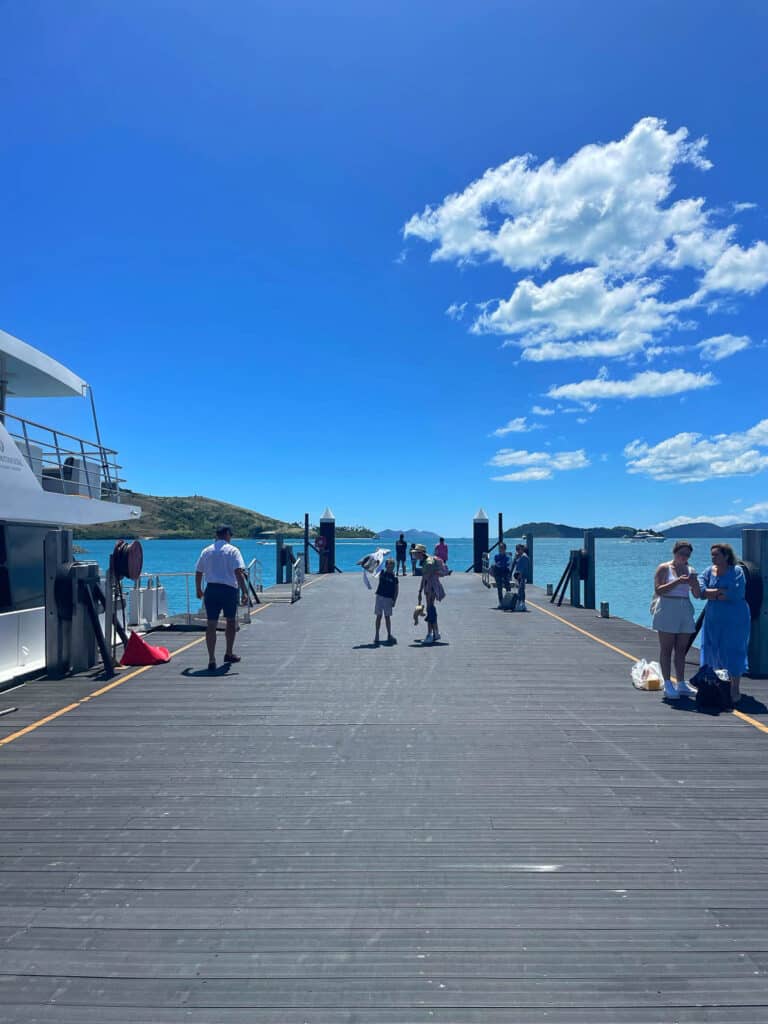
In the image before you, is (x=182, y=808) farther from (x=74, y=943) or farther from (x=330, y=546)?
(x=330, y=546)

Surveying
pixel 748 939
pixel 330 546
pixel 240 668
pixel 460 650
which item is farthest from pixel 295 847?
pixel 330 546

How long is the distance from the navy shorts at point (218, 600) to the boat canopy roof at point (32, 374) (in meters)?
6.05

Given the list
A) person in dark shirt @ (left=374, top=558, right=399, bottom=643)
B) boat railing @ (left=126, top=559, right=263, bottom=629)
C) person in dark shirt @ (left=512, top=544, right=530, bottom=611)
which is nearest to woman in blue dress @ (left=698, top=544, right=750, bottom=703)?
person in dark shirt @ (left=374, top=558, right=399, bottom=643)

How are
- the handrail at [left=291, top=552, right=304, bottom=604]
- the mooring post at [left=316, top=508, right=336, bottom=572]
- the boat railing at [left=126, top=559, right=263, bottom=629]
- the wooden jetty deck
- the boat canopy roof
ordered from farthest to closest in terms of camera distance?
the mooring post at [left=316, top=508, right=336, bottom=572] → the handrail at [left=291, top=552, right=304, bottom=604] → the boat railing at [left=126, top=559, right=263, bottom=629] → the boat canopy roof → the wooden jetty deck

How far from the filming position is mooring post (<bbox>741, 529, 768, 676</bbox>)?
820cm

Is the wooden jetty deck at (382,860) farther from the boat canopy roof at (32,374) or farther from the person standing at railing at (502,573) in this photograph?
the person standing at railing at (502,573)

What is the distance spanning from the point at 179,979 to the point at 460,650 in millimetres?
8277

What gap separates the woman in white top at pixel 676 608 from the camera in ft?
24.8

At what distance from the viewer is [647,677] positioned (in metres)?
8.29

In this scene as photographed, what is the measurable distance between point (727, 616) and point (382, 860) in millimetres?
4810

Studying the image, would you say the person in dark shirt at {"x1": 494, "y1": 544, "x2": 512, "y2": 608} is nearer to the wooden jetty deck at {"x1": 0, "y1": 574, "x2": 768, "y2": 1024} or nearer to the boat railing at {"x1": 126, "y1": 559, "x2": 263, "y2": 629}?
the boat railing at {"x1": 126, "y1": 559, "x2": 263, "y2": 629}

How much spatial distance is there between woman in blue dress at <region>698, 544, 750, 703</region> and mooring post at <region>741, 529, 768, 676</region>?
1.06m

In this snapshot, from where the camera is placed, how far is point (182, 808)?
15.7 feet

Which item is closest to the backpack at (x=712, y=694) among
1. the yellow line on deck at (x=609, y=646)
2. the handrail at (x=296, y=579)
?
the yellow line on deck at (x=609, y=646)
